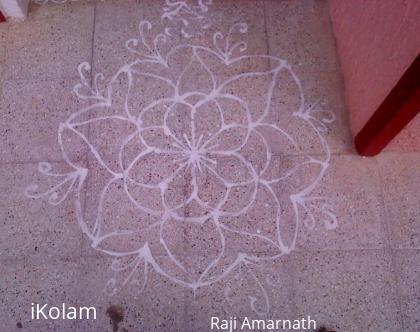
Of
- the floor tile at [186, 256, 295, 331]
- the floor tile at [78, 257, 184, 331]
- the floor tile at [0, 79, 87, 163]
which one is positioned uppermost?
the floor tile at [0, 79, 87, 163]

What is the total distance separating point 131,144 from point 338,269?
2.75 feet

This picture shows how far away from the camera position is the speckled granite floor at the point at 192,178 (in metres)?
1.37

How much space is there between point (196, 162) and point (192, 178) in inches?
2.5

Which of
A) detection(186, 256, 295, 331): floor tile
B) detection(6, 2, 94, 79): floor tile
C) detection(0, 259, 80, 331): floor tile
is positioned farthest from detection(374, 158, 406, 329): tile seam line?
detection(6, 2, 94, 79): floor tile

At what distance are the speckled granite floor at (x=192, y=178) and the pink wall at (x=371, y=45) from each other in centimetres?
7

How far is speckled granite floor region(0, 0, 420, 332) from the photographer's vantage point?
1.37m

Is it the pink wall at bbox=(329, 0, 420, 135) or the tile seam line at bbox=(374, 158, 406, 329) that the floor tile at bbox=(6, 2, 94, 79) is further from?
the tile seam line at bbox=(374, 158, 406, 329)

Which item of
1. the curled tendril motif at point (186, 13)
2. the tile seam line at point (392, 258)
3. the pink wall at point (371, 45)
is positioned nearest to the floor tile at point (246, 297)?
the tile seam line at point (392, 258)

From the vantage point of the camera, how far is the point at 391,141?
1573 mm

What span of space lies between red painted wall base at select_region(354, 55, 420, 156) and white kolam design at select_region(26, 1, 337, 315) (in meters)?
0.15

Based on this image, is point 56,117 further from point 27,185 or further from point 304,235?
point 304,235

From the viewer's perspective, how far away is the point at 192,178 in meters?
1.52

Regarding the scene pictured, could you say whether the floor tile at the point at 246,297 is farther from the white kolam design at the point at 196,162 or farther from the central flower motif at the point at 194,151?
the central flower motif at the point at 194,151

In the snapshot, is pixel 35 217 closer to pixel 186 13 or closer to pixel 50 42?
pixel 50 42
